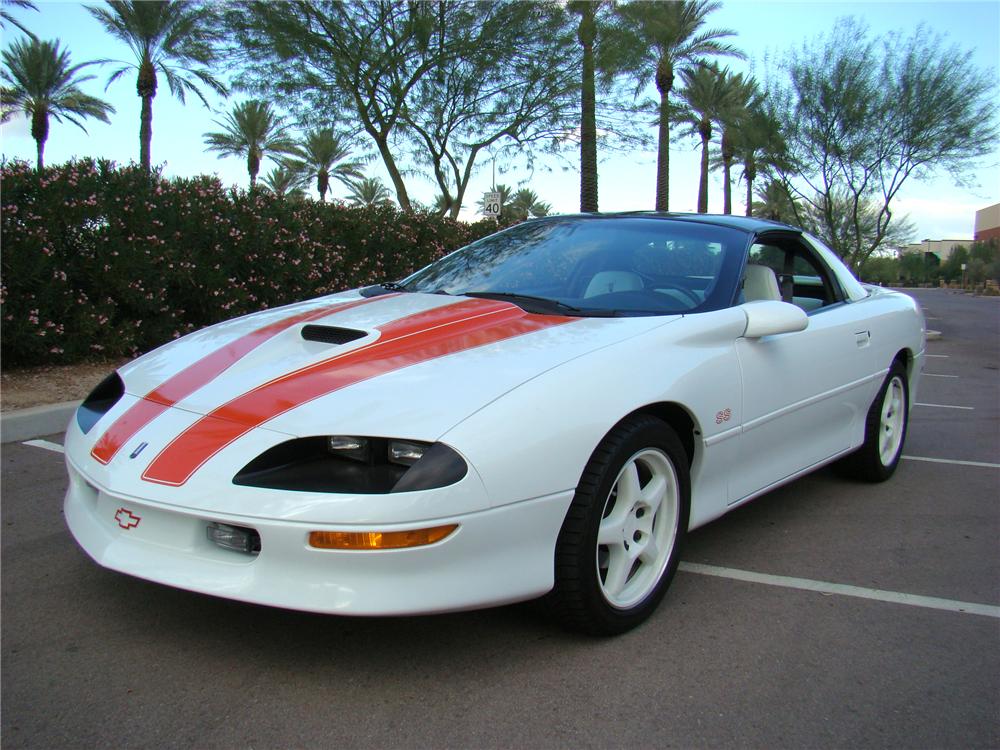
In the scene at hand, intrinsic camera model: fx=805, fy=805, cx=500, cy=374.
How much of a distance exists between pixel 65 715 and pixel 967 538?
369cm

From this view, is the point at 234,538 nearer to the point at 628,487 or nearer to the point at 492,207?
the point at 628,487

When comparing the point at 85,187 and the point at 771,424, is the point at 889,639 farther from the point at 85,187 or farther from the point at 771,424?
the point at 85,187

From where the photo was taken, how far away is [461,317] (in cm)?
295

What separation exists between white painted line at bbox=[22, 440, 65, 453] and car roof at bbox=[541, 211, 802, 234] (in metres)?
3.35

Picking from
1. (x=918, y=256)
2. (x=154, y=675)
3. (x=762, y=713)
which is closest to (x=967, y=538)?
(x=762, y=713)

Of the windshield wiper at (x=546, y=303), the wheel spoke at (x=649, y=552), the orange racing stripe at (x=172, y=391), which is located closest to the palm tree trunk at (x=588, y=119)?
the windshield wiper at (x=546, y=303)

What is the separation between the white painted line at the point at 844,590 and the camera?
2.97m

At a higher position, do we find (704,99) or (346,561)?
(704,99)

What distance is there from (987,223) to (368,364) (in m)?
114

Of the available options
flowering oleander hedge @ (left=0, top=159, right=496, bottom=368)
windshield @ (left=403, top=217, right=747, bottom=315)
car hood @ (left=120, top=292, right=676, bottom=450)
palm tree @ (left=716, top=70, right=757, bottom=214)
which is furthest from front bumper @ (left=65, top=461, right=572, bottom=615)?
palm tree @ (left=716, top=70, right=757, bottom=214)

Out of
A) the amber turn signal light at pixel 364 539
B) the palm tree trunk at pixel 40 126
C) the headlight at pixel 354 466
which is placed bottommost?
the amber turn signal light at pixel 364 539

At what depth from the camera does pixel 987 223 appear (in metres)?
98.0

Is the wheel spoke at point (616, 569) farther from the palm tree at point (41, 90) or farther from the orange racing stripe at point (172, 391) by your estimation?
the palm tree at point (41, 90)

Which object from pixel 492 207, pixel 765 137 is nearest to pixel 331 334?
pixel 492 207
